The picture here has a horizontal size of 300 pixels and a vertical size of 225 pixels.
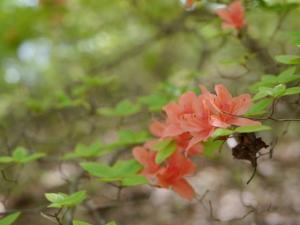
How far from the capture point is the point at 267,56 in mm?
1912

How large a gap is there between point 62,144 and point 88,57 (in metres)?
1.43

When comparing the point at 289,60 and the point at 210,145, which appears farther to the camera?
the point at 210,145

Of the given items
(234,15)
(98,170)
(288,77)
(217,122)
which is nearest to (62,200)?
(98,170)

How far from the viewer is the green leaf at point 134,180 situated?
1314mm

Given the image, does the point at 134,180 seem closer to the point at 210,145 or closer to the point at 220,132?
the point at 210,145

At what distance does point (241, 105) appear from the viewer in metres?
1.14

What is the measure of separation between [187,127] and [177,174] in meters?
0.26

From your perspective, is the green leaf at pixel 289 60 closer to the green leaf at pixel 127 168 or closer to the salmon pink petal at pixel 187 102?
the salmon pink petal at pixel 187 102

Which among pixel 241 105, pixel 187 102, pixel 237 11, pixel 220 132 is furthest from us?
pixel 237 11

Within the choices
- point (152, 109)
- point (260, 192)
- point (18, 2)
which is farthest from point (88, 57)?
point (152, 109)

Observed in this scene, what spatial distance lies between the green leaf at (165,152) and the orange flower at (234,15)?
1.71 ft

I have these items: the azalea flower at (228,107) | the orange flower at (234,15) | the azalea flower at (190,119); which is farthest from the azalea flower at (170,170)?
the orange flower at (234,15)

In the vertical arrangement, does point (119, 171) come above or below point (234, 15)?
below

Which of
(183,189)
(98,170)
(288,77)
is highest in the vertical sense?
(288,77)
